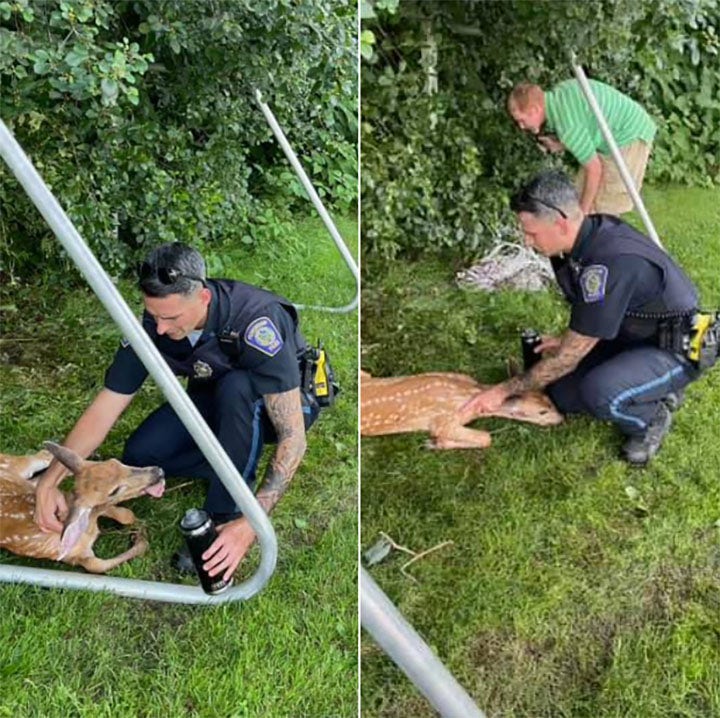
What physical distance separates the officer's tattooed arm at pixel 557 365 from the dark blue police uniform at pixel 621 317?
0.03 meters

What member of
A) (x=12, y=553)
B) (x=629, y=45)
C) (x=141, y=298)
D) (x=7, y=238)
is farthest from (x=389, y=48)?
(x=12, y=553)

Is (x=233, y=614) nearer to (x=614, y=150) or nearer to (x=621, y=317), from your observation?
(x=621, y=317)

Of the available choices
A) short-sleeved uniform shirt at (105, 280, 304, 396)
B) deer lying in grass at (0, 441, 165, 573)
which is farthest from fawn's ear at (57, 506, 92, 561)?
short-sleeved uniform shirt at (105, 280, 304, 396)

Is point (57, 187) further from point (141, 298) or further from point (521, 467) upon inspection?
point (521, 467)

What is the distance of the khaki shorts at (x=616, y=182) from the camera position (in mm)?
1598

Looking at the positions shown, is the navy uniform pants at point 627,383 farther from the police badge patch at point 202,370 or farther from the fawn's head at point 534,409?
the police badge patch at point 202,370

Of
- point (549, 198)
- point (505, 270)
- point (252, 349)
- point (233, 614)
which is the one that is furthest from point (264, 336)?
point (505, 270)

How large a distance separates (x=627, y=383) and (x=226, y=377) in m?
0.76

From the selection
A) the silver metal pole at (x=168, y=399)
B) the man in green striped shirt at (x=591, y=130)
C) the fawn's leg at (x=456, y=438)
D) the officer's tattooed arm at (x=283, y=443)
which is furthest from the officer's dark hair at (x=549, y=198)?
the silver metal pole at (x=168, y=399)

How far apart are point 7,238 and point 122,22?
0.40m

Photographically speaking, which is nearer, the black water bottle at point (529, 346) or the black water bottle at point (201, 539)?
the black water bottle at point (201, 539)

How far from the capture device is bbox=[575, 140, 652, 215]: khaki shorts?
160 cm

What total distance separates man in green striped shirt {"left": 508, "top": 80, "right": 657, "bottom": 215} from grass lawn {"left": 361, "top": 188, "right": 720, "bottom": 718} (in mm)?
76

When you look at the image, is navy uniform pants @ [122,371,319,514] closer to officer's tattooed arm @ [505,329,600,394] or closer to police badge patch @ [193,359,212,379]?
police badge patch @ [193,359,212,379]
